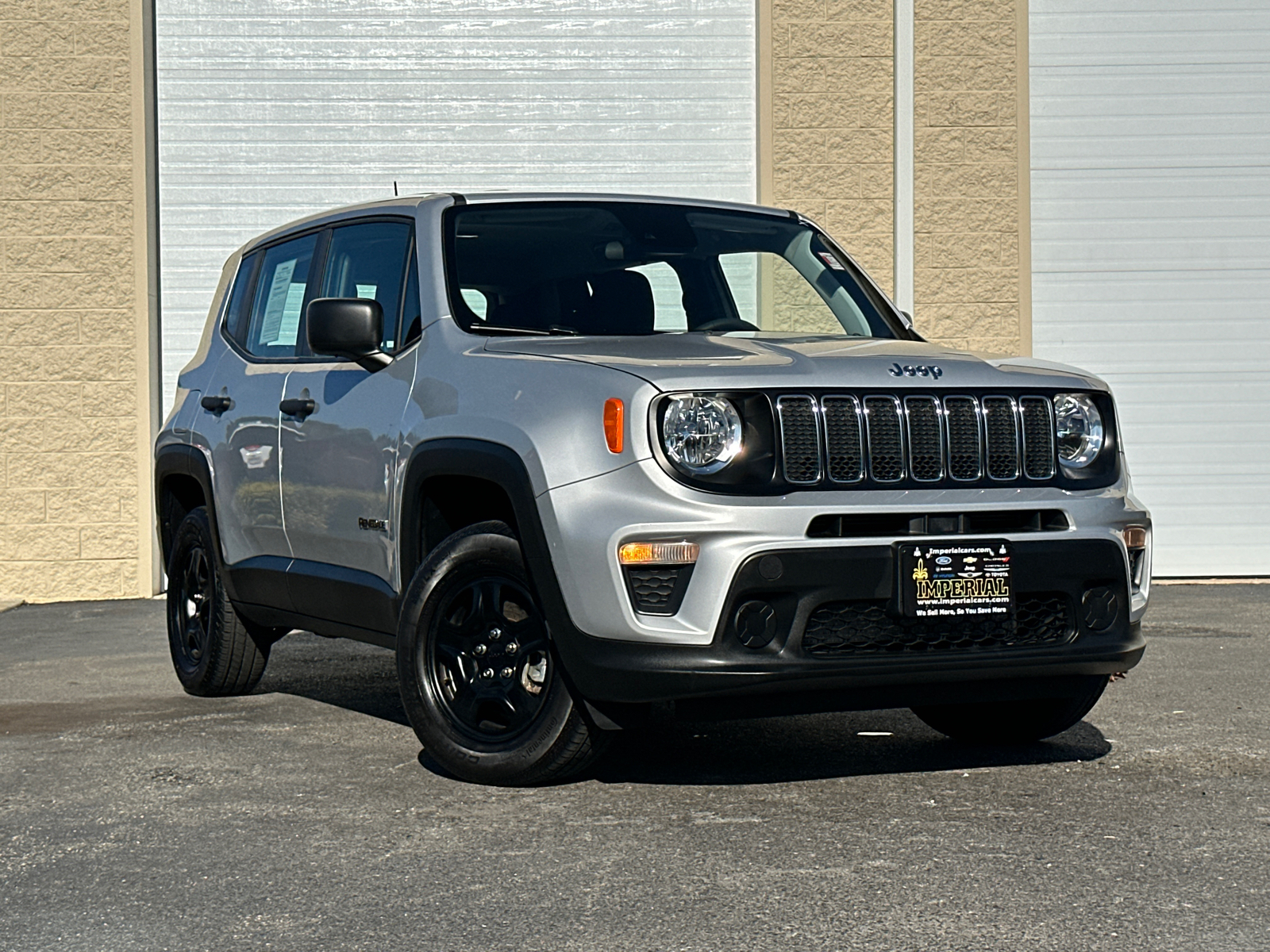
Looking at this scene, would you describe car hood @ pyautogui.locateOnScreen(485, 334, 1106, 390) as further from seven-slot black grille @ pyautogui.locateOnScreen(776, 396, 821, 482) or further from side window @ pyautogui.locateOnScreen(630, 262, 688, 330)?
side window @ pyautogui.locateOnScreen(630, 262, 688, 330)

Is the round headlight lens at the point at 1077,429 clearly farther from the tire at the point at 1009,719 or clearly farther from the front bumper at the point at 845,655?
the tire at the point at 1009,719

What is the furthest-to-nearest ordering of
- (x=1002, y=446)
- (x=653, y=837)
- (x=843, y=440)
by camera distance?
(x=1002, y=446)
(x=843, y=440)
(x=653, y=837)

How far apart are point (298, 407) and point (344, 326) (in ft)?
2.42

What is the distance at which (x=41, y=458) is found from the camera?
12.7 meters

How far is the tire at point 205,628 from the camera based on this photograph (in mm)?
7168

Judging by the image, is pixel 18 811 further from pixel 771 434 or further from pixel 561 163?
pixel 561 163

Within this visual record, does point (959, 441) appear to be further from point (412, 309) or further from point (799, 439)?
point (412, 309)

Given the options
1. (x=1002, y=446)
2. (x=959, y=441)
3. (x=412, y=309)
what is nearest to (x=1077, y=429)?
(x=1002, y=446)

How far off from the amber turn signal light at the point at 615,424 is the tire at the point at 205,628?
2843mm

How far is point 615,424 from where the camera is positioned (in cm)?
476

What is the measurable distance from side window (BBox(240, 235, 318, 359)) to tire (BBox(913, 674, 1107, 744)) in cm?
279

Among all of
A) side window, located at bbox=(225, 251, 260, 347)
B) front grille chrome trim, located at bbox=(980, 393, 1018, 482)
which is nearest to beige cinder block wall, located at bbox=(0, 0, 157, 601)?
side window, located at bbox=(225, 251, 260, 347)

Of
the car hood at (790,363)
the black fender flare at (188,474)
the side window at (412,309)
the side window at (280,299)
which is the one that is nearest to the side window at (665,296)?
the car hood at (790,363)

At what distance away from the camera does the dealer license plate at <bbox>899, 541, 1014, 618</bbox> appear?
4.80 meters
